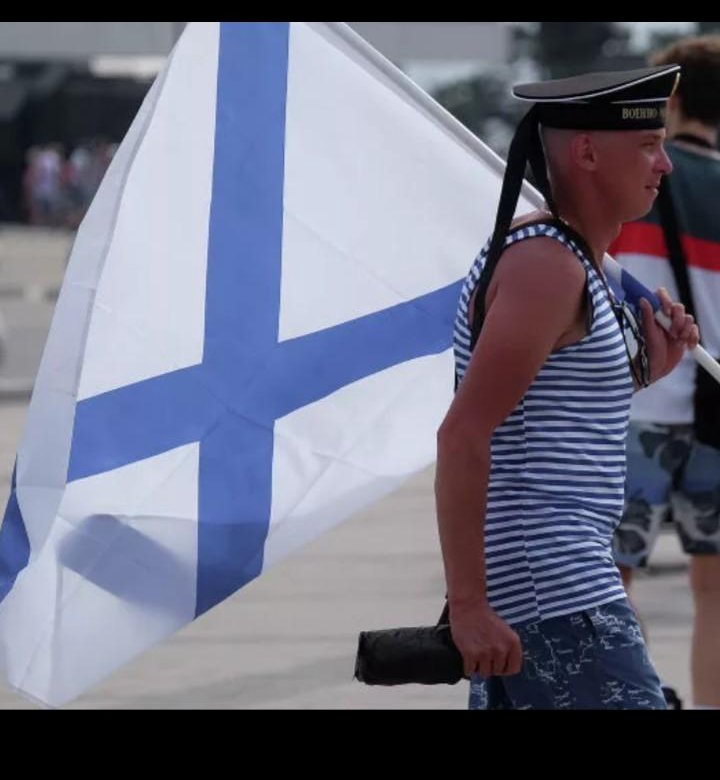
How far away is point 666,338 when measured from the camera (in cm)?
400

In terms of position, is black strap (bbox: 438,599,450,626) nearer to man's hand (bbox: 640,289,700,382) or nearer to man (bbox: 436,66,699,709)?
man (bbox: 436,66,699,709)

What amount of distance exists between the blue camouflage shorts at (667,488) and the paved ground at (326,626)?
890 mm

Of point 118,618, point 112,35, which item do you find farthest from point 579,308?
point 112,35

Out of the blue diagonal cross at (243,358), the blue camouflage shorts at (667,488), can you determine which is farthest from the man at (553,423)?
the blue camouflage shorts at (667,488)

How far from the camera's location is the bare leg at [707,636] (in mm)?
5891

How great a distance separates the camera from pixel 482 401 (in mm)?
3506

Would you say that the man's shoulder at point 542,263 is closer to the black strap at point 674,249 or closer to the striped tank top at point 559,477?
the striped tank top at point 559,477

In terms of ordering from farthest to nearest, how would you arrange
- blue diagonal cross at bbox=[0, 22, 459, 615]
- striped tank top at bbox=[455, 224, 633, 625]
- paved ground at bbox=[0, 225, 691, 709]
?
paved ground at bbox=[0, 225, 691, 709], blue diagonal cross at bbox=[0, 22, 459, 615], striped tank top at bbox=[455, 224, 633, 625]

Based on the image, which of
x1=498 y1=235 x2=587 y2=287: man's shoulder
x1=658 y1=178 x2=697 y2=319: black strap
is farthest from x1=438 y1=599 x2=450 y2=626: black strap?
x1=658 y1=178 x2=697 y2=319: black strap

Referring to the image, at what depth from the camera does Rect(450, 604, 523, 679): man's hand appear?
3.53 metres

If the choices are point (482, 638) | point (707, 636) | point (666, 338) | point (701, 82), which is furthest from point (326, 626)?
point (482, 638)

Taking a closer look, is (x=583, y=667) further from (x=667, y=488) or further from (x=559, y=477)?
(x=667, y=488)

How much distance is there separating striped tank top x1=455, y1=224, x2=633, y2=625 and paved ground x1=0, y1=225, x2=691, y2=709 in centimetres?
288
